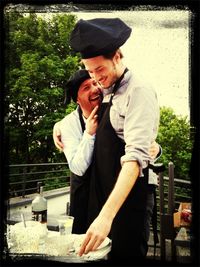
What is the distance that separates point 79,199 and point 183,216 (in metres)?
0.67

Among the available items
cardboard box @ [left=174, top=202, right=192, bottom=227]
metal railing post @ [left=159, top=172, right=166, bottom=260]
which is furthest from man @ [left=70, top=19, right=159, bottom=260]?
cardboard box @ [left=174, top=202, right=192, bottom=227]

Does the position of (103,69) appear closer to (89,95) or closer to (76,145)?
(89,95)

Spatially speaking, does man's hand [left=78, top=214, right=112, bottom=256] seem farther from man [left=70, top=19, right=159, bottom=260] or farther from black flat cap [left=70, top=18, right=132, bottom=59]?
black flat cap [left=70, top=18, right=132, bottom=59]

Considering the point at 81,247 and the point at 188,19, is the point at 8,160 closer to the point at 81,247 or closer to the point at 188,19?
the point at 81,247

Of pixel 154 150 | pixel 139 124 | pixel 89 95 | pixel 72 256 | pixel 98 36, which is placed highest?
pixel 98 36

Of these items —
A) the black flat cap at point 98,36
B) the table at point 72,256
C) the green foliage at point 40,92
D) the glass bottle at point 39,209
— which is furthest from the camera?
the green foliage at point 40,92

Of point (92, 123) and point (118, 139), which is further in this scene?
point (92, 123)

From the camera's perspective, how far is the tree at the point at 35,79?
2055mm

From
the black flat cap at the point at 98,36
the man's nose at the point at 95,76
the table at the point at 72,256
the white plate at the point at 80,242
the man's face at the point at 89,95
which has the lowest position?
the table at the point at 72,256

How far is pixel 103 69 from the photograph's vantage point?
1978mm

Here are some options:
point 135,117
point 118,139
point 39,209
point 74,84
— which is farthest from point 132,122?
point 39,209

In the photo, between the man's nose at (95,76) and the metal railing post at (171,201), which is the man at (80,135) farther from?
the metal railing post at (171,201)

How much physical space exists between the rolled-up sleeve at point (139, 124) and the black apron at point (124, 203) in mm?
79

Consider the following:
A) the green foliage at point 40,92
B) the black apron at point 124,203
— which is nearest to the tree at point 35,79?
the green foliage at point 40,92
